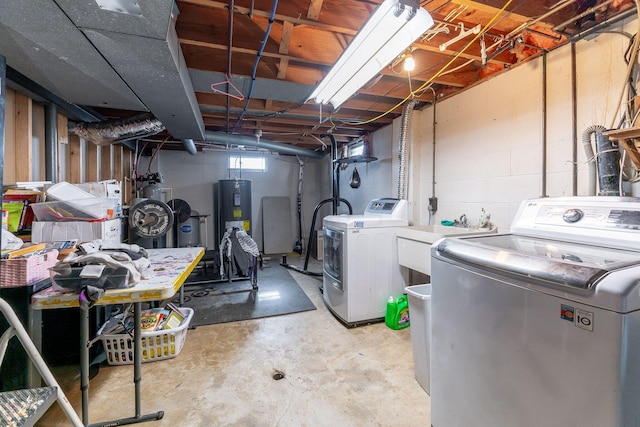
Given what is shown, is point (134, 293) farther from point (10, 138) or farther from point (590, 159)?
point (590, 159)

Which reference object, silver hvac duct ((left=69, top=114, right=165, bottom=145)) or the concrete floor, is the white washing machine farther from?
silver hvac duct ((left=69, top=114, right=165, bottom=145))

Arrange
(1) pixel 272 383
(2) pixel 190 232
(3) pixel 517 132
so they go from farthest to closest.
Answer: (2) pixel 190 232, (3) pixel 517 132, (1) pixel 272 383

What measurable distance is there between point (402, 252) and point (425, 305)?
0.95 metres

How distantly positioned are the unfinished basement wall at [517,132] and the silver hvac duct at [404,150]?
196 mm

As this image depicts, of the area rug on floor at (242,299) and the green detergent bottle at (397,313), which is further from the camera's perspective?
the area rug on floor at (242,299)

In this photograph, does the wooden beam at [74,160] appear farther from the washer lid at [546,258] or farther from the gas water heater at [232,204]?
the washer lid at [546,258]

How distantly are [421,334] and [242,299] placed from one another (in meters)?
2.31

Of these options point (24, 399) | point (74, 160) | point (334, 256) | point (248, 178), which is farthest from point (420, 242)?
point (248, 178)

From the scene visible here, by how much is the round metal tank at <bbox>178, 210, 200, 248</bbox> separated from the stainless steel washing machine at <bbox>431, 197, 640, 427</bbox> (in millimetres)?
4546

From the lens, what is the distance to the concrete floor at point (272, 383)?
1604 millimetres

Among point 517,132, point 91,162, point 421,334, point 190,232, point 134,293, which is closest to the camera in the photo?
point 134,293

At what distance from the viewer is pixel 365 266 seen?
8.87 feet

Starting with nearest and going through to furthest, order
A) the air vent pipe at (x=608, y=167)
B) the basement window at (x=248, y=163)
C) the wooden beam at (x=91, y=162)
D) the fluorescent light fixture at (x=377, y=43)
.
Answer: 1. the fluorescent light fixture at (x=377, y=43)
2. the air vent pipe at (x=608, y=167)
3. the wooden beam at (x=91, y=162)
4. the basement window at (x=248, y=163)

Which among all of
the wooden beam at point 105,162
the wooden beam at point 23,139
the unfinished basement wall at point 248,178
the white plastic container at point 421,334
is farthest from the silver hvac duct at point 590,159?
the wooden beam at point 105,162
